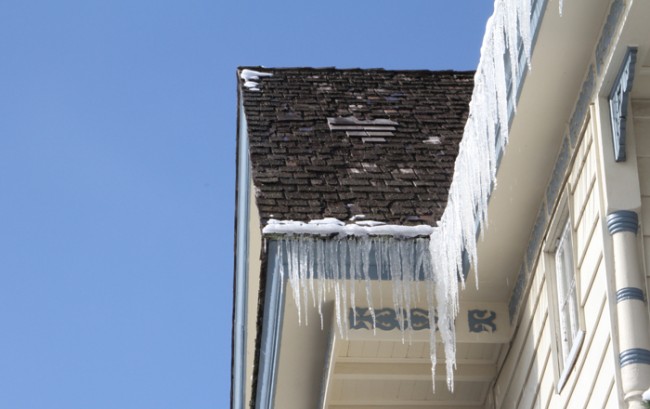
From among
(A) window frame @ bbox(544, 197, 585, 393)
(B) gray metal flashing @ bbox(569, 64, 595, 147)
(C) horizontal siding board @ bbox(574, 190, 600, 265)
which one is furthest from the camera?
(A) window frame @ bbox(544, 197, 585, 393)

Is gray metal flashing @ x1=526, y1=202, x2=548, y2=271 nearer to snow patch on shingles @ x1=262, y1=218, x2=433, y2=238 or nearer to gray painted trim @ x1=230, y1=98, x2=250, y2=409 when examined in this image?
snow patch on shingles @ x1=262, y1=218, x2=433, y2=238

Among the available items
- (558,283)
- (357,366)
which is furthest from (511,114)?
(357,366)

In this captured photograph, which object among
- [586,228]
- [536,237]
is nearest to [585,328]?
[586,228]

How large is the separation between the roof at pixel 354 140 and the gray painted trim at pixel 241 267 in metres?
0.39

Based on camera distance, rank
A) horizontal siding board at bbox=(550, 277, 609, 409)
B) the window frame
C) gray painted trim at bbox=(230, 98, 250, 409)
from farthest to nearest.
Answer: gray painted trim at bbox=(230, 98, 250, 409) < the window frame < horizontal siding board at bbox=(550, 277, 609, 409)

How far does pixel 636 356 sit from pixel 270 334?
3.90 meters

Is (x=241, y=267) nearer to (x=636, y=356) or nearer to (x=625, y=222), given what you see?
(x=625, y=222)

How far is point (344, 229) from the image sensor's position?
9.65 metres

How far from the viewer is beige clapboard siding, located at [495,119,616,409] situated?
7730 millimetres

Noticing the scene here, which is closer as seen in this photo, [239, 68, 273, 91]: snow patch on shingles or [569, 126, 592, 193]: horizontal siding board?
[569, 126, 592, 193]: horizontal siding board

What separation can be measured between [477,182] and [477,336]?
1.44 meters

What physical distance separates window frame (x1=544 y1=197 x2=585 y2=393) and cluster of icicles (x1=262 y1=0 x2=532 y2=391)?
44 centimetres

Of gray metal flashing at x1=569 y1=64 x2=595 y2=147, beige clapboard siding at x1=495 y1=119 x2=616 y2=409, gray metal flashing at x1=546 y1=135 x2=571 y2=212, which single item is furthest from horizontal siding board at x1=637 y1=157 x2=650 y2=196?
gray metal flashing at x1=546 y1=135 x2=571 y2=212

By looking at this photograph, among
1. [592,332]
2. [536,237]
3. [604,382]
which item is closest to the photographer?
[604,382]
